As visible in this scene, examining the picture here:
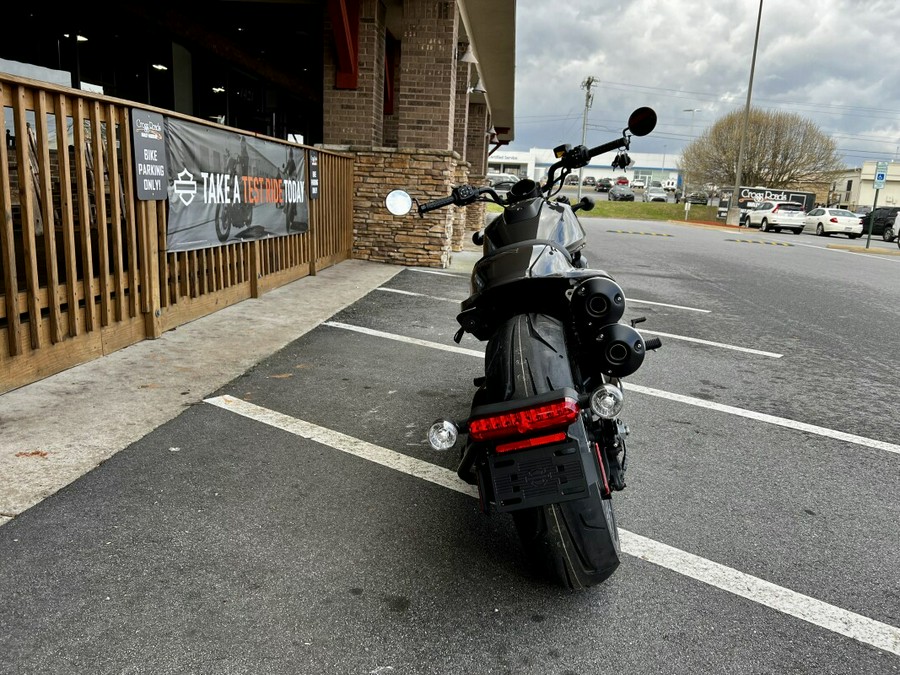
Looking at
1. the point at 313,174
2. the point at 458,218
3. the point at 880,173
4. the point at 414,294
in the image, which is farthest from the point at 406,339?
the point at 880,173

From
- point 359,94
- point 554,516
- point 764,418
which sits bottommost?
point 764,418

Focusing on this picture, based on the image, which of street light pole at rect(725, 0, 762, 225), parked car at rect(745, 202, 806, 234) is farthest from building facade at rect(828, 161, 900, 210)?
parked car at rect(745, 202, 806, 234)

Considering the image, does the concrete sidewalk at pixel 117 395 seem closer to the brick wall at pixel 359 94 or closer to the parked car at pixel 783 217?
the brick wall at pixel 359 94

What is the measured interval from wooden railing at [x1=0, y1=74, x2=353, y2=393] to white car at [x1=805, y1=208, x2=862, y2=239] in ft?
117

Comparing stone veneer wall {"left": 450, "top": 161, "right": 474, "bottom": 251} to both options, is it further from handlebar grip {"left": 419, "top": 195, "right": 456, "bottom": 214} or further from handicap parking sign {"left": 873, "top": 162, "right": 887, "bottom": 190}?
handicap parking sign {"left": 873, "top": 162, "right": 887, "bottom": 190}

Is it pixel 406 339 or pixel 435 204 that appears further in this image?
pixel 406 339

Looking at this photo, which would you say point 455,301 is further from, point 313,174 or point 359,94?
point 359,94

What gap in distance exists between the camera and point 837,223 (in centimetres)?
3400

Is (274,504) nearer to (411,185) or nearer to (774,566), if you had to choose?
(774,566)

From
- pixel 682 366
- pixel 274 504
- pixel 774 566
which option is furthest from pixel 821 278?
pixel 274 504

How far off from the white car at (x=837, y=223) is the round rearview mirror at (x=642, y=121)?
3592 cm

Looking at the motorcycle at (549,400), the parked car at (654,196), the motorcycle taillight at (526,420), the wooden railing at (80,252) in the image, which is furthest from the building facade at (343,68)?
the parked car at (654,196)

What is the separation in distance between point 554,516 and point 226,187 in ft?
17.9

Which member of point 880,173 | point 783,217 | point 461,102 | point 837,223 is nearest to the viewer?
point 461,102
